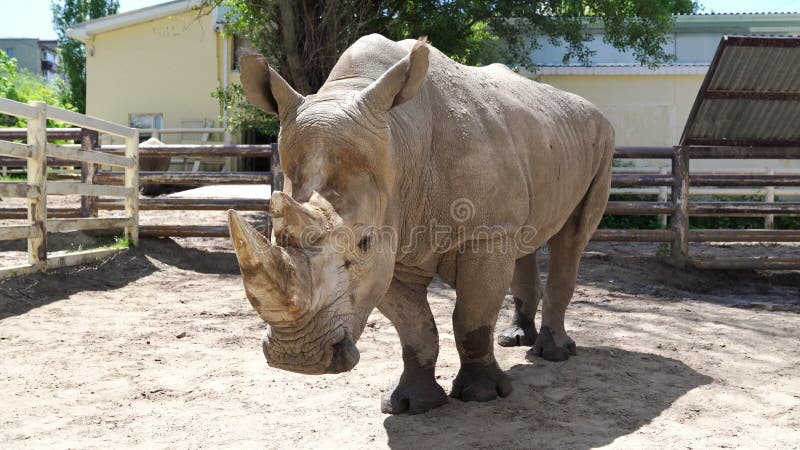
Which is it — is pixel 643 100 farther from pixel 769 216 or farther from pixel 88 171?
pixel 88 171

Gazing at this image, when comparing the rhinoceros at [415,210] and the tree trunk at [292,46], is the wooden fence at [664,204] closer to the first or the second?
the tree trunk at [292,46]

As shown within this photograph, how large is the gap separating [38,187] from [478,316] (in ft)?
16.5

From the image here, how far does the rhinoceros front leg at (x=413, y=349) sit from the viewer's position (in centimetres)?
435

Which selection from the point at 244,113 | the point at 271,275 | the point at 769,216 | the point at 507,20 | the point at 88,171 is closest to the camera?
the point at 271,275

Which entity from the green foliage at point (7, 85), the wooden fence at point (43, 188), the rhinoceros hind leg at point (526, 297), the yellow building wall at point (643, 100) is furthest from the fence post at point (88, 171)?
the green foliage at point (7, 85)

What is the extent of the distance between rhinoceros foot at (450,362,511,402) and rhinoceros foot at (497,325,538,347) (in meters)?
1.52

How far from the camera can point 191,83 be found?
23.7m

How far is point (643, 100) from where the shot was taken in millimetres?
17531

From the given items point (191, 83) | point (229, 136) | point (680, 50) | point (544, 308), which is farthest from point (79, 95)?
point (544, 308)

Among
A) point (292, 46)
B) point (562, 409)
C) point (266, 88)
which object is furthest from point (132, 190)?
point (562, 409)

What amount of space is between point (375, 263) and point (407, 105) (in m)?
0.96

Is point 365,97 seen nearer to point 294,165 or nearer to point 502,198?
point 294,165

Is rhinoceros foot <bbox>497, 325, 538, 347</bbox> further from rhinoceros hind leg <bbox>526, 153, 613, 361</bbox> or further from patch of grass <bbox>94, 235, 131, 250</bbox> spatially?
patch of grass <bbox>94, 235, 131, 250</bbox>

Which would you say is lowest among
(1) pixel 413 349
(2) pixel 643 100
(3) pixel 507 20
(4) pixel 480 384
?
(4) pixel 480 384
